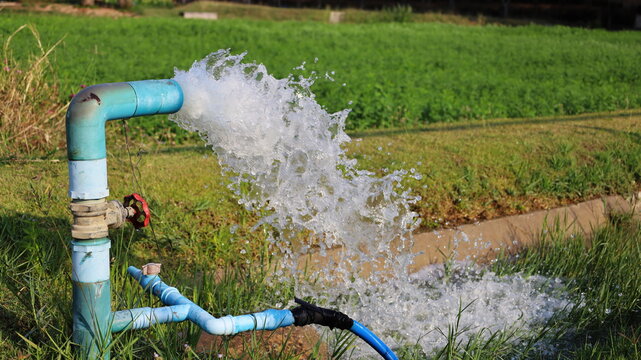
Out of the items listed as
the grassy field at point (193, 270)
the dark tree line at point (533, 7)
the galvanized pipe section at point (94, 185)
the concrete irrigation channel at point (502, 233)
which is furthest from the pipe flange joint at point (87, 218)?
the dark tree line at point (533, 7)

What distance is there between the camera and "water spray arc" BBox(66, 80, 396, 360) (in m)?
2.05

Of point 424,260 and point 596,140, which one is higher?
point 596,140

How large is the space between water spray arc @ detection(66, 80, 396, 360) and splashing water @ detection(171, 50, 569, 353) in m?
0.23

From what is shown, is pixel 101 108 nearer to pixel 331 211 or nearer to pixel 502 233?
pixel 331 211

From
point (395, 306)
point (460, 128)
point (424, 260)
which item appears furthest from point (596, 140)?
point (395, 306)

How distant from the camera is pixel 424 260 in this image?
411 centimetres

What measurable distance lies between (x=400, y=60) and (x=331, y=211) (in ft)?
31.1

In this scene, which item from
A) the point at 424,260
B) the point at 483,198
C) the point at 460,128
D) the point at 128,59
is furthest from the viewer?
the point at 128,59

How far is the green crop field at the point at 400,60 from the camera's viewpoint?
800 centimetres

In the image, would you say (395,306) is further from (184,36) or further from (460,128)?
(184,36)

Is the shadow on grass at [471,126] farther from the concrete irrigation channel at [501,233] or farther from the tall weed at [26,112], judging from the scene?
the tall weed at [26,112]

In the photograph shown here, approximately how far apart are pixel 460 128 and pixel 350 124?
1.16 meters

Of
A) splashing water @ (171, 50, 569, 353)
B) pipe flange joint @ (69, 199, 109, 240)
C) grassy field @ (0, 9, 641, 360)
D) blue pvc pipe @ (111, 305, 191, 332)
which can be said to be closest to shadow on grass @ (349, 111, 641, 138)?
grassy field @ (0, 9, 641, 360)

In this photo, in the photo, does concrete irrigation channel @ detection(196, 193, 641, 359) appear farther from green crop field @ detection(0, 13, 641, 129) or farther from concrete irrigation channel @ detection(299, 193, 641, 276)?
green crop field @ detection(0, 13, 641, 129)
